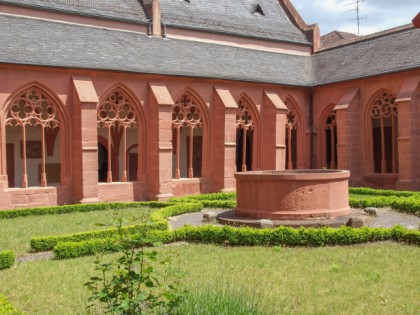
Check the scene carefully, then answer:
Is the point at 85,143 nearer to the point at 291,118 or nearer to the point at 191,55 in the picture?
the point at 191,55

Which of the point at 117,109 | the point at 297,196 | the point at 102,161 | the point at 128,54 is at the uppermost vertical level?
the point at 128,54

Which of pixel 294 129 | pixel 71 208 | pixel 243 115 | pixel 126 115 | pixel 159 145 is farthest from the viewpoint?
pixel 294 129

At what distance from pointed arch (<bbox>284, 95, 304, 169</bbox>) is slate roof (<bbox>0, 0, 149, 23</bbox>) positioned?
7.52 meters

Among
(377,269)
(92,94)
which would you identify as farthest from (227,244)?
(92,94)

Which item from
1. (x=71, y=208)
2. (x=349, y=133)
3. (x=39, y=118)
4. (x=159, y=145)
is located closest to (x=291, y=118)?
(x=349, y=133)

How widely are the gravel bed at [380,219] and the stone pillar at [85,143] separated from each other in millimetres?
4306

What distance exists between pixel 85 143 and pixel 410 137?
1181 cm

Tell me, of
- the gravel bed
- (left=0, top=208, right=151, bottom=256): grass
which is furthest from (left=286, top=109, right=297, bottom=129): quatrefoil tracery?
(left=0, top=208, right=151, bottom=256): grass

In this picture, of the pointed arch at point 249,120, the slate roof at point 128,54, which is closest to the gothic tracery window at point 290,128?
the slate roof at point 128,54

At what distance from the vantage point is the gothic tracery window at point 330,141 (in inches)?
955

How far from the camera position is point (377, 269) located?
8.34 meters

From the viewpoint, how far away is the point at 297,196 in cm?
1250

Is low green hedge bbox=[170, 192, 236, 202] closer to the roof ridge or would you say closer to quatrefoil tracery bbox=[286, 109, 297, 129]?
quatrefoil tracery bbox=[286, 109, 297, 129]

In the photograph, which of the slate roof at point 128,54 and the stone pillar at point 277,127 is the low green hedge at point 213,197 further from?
the slate roof at point 128,54
